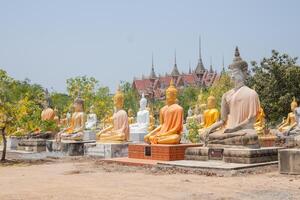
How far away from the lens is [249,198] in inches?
330

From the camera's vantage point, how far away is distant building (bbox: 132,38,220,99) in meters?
91.7

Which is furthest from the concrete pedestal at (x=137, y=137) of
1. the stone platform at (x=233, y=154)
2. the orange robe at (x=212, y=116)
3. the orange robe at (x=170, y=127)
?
the stone platform at (x=233, y=154)

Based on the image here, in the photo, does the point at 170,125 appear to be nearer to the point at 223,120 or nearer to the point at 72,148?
the point at 223,120

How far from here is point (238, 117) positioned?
1367cm

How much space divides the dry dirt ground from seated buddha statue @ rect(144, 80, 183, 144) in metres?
1.85

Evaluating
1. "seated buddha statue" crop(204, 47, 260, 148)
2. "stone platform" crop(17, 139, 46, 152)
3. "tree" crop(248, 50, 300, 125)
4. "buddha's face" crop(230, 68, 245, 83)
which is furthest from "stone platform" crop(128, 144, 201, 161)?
"tree" crop(248, 50, 300, 125)

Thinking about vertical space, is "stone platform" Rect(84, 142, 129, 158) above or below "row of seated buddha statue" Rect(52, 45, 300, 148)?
below

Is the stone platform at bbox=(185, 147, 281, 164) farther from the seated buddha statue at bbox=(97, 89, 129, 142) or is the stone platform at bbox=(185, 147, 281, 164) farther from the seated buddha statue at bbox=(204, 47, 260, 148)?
the seated buddha statue at bbox=(97, 89, 129, 142)

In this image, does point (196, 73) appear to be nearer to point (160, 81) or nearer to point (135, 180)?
point (160, 81)

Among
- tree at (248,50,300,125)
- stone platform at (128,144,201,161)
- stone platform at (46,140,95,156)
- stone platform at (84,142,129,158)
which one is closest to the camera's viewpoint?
stone platform at (128,144,201,161)

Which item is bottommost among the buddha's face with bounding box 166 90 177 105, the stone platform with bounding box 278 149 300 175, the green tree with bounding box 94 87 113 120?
the stone platform with bounding box 278 149 300 175

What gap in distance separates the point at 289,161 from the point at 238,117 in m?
2.73

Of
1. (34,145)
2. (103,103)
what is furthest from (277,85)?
(34,145)

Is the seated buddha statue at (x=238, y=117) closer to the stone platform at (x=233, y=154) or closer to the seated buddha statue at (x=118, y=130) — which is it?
the stone platform at (x=233, y=154)
